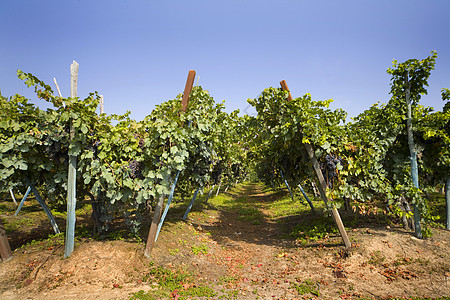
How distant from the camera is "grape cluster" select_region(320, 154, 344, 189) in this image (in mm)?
6559

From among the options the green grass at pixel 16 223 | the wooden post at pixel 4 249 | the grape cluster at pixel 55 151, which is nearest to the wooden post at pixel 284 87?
the grape cluster at pixel 55 151

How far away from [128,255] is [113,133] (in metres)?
3.05

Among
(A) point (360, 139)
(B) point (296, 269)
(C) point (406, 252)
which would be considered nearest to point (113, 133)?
(B) point (296, 269)

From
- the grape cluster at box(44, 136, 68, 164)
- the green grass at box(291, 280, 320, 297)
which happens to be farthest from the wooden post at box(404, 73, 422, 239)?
the grape cluster at box(44, 136, 68, 164)

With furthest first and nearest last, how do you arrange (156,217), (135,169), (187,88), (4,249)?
1. (187,88)
2. (156,217)
3. (135,169)
4. (4,249)

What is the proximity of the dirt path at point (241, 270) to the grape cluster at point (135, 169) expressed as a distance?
1.89 meters

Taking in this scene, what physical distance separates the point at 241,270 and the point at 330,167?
3.79 metres

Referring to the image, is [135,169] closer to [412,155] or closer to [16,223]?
[412,155]

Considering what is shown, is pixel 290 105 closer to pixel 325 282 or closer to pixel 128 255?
pixel 325 282

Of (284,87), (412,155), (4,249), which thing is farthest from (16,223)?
(412,155)

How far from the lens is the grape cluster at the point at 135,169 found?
5645 mm

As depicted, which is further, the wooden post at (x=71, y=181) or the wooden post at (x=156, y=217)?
the wooden post at (x=156, y=217)

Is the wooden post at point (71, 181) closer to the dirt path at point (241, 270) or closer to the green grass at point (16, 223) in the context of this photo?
the dirt path at point (241, 270)

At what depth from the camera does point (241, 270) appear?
6.20 m
